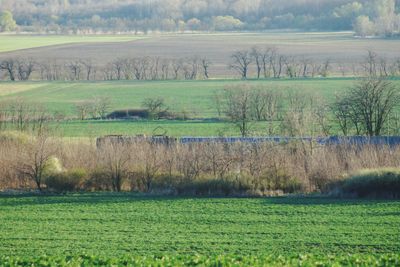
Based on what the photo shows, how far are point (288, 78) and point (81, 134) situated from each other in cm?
3220

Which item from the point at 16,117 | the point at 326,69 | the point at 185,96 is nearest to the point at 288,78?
the point at 326,69

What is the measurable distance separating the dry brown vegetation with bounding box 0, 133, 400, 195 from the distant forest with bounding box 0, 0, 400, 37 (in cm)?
7463

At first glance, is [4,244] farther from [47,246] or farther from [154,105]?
[154,105]

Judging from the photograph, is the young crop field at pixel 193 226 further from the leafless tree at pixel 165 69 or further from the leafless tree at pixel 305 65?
the leafless tree at pixel 305 65

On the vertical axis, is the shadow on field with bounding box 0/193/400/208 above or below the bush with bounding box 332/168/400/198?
below

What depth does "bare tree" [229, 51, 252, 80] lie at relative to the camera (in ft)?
250

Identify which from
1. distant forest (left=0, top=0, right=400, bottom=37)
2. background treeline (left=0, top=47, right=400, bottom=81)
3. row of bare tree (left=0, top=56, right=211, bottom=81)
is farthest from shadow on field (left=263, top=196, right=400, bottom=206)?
distant forest (left=0, top=0, right=400, bottom=37)

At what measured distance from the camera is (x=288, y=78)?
7044 cm

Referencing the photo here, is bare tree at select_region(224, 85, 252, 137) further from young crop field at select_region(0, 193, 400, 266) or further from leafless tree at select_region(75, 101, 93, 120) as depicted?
young crop field at select_region(0, 193, 400, 266)

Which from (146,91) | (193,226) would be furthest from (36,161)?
(146,91)

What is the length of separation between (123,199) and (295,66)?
50159 millimetres

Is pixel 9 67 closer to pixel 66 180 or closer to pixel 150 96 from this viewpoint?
pixel 150 96

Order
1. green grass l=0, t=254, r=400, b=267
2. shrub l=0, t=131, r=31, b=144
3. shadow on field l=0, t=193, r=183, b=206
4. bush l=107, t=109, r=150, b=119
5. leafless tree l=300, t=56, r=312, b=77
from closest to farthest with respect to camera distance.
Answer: green grass l=0, t=254, r=400, b=267, shadow on field l=0, t=193, r=183, b=206, shrub l=0, t=131, r=31, b=144, bush l=107, t=109, r=150, b=119, leafless tree l=300, t=56, r=312, b=77

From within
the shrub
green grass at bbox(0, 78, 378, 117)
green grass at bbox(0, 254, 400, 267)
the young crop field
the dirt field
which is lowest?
green grass at bbox(0, 78, 378, 117)
